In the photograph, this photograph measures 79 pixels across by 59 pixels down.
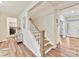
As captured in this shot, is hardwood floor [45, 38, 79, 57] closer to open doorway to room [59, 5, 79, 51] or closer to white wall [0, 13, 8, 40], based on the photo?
open doorway to room [59, 5, 79, 51]

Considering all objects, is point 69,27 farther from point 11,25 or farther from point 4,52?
point 4,52

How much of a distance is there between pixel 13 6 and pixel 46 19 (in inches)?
25.6

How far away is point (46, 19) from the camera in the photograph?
190 centimetres

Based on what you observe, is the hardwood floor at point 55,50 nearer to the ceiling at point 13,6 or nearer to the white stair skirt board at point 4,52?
the white stair skirt board at point 4,52

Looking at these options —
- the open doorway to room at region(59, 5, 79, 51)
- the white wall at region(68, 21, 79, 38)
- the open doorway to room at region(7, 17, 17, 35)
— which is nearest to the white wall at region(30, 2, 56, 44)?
the open doorway to room at region(59, 5, 79, 51)

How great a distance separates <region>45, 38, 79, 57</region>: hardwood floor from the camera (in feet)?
5.94

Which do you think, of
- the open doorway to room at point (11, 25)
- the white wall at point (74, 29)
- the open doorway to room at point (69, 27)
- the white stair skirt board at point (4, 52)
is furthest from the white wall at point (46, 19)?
the white stair skirt board at point (4, 52)

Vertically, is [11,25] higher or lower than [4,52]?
higher

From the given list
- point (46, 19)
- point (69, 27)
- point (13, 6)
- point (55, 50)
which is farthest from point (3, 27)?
point (69, 27)

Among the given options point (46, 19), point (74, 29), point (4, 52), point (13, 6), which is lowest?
point (4, 52)

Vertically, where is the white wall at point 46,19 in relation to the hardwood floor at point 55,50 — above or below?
above

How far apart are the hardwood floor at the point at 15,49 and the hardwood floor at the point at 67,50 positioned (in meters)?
0.39

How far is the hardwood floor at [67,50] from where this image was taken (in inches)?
71.3

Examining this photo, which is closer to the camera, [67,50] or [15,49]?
[67,50]
